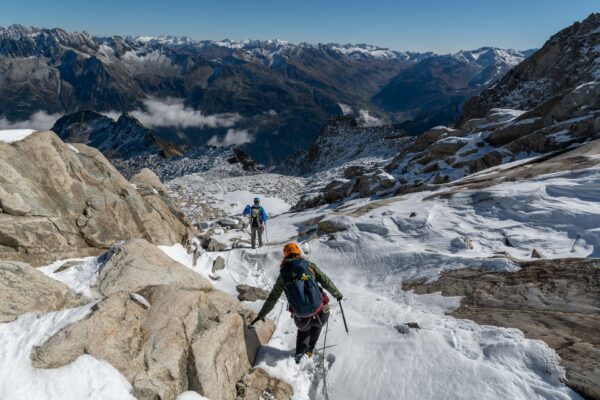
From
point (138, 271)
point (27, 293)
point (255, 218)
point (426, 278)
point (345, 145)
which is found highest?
point (345, 145)

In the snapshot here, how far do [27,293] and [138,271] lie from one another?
299cm

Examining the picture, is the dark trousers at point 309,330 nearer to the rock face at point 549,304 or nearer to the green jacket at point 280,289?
the green jacket at point 280,289

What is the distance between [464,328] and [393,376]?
2085 mm

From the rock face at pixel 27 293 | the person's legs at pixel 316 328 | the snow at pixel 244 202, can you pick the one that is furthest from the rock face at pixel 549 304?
the snow at pixel 244 202

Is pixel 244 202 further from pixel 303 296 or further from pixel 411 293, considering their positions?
pixel 303 296

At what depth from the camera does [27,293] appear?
23.8 ft

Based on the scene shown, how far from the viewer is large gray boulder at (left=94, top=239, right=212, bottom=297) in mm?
9586

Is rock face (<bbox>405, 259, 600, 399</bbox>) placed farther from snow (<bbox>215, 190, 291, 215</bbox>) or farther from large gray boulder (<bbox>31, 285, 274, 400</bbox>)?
snow (<bbox>215, 190, 291, 215</bbox>)

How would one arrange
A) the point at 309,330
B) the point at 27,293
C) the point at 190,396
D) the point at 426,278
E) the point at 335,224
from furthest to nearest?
the point at 335,224 < the point at 426,278 < the point at 309,330 < the point at 27,293 < the point at 190,396

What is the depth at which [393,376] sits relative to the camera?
6961 mm

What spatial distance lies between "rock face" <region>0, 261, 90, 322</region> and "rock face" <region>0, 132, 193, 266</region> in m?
3.70

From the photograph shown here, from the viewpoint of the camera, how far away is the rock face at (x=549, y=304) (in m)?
6.08

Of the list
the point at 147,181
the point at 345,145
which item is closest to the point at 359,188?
the point at 147,181

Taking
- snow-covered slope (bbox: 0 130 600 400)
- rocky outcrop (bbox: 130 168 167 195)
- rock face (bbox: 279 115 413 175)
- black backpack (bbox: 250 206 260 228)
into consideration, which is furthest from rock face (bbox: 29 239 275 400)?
rock face (bbox: 279 115 413 175)
